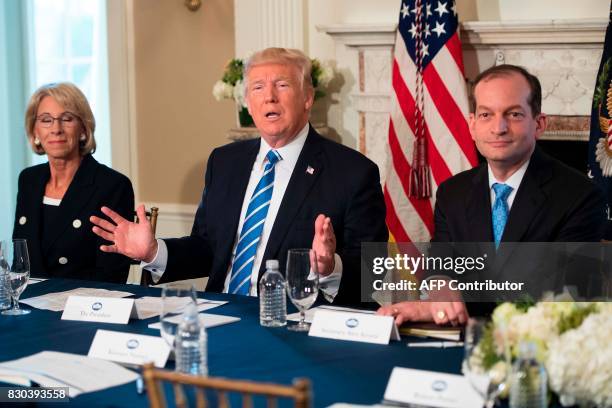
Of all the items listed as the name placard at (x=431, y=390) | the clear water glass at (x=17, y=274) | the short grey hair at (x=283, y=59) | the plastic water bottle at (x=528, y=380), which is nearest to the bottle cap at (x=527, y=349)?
the plastic water bottle at (x=528, y=380)

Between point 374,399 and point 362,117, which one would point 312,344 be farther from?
point 362,117

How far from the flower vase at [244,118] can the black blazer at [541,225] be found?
7.71 ft

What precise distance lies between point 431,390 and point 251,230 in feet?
4.90

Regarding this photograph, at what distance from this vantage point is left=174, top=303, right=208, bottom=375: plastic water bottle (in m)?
2.04

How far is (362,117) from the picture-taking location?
17.1 ft

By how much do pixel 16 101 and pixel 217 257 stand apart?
3822 mm

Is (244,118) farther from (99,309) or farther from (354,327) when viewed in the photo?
(354,327)

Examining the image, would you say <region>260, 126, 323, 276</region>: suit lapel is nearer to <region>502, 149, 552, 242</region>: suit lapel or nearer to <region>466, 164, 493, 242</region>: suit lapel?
<region>466, 164, 493, 242</region>: suit lapel

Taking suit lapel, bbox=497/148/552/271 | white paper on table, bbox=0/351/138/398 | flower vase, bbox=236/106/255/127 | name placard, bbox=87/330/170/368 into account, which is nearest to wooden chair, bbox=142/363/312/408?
white paper on table, bbox=0/351/138/398

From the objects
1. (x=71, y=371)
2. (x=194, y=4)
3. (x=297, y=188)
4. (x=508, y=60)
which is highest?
(x=194, y=4)

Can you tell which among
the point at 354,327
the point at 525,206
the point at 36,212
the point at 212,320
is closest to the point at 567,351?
the point at 354,327

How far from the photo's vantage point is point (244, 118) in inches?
203

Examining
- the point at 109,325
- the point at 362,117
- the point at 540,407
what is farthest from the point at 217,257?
the point at 362,117

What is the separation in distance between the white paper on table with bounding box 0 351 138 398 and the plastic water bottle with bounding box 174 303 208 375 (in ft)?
0.40
